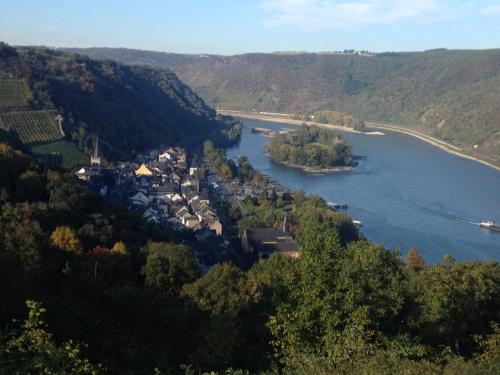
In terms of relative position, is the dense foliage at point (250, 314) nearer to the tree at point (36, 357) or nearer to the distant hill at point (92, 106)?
the tree at point (36, 357)

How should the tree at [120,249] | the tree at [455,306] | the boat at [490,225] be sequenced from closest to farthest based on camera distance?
the tree at [455,306]
the tree at [120,249]
the boat at [490,225]

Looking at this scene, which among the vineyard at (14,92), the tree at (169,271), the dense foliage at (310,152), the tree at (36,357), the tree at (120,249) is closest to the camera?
the tree at (36,357)

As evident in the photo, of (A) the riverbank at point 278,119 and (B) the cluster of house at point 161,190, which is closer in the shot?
(B) the cluster of house at point 161,190

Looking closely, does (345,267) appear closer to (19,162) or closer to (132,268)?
(132,268)

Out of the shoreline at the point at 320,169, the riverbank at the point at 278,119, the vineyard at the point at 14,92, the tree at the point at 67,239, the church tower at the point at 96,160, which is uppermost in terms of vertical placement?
the vineyard at the point at 14,92

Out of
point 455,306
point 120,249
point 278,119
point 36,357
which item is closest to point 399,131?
point 278,119

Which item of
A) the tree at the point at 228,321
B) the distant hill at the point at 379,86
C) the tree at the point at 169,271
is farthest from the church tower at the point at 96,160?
the distant hill at the point at 379,86

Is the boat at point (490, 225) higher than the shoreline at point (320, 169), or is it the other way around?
the boat at point (490, 225)
